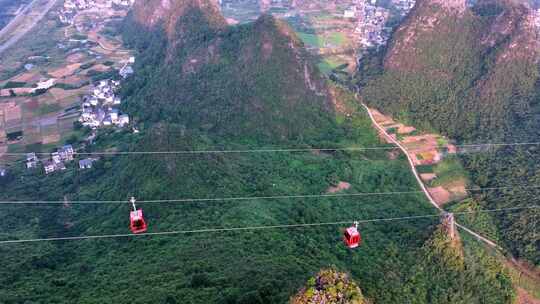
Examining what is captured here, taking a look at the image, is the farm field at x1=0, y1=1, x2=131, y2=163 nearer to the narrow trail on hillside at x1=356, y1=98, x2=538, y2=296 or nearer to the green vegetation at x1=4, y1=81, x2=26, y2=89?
the green vegetation at x1=4, y1=81, x2=26, y2=89

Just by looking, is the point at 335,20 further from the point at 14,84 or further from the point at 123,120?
the point at 14,84

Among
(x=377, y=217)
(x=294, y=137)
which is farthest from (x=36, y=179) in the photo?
(x=377, y=217)

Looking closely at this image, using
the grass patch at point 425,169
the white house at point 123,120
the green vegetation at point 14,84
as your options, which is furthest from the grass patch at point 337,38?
the green vegetation at point 14,84

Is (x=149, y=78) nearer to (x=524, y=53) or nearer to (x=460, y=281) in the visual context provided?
(x=460, y=281)

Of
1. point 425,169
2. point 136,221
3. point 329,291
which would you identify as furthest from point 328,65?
point 329,291

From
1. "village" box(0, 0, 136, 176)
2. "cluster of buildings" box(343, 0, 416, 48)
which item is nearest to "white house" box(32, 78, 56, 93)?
"village" box(0, 0, 136, 176)

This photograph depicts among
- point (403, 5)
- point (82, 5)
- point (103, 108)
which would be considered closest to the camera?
point (103, 108)

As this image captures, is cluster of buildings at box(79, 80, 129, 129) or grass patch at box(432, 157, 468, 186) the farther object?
cluster of buildings at box(79, 80, 129, 129)

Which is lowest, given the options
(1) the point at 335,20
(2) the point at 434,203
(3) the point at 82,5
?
(2) the point at 434,203
